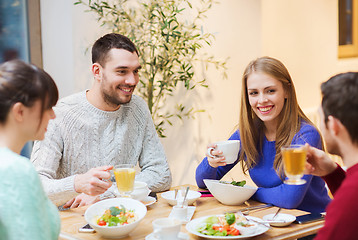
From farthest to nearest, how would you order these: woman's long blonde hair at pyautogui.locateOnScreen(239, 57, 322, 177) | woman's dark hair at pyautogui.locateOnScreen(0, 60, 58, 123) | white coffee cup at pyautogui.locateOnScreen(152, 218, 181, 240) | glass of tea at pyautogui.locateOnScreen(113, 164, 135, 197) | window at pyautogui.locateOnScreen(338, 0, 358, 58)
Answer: window at pyautogui.locateOnScreen(338, 0, 358, 58) < woman's long blonde hair at pyautogui.locateOnScreen(239, 57, 322, 177) < glass of tea at pyautogui.locateOnScreen(113, 164, 135, 197) < white coffee cup at pyautogui.locateOnScreen(152, 218, 181, 240) < woman's dark hair at pyautogui.locateOnScreen(0, 60, 58, 123)

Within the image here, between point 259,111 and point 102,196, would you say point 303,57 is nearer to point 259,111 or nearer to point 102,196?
point 259,111

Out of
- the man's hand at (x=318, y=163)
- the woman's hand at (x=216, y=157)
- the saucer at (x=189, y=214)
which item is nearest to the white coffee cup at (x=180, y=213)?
the saucer at (x=189, y=214)

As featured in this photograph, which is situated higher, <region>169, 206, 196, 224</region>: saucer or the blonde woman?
the blonde woman

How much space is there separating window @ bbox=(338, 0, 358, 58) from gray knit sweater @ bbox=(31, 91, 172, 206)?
153 inches

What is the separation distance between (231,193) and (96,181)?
0.58m

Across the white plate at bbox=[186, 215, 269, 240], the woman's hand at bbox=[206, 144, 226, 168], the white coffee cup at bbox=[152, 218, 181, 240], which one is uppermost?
the woman's hand at bbox=[206, 144, 226, 168]

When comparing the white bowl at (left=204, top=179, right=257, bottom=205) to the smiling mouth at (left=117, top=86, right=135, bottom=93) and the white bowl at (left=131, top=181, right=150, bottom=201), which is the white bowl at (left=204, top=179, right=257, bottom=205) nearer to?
the white bowl at (left=131, top=181, right=150, bottom=201)

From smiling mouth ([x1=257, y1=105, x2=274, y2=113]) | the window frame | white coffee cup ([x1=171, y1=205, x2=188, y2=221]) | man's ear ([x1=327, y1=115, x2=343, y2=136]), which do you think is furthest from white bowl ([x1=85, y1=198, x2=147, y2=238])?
the window frame

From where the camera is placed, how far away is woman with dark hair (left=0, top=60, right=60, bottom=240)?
1.27 m

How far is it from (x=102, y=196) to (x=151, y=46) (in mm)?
1548

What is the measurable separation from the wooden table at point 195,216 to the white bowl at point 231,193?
27mm

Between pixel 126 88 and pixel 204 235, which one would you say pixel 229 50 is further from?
pixel 204 235

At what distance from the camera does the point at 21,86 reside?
139cm

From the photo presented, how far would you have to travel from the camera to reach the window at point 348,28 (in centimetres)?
574
